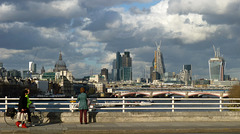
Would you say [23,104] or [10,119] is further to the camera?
[10,119]

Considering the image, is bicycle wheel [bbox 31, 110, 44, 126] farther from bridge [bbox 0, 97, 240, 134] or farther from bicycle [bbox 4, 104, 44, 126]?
bridge [bbox 0, 97, 240, 134]

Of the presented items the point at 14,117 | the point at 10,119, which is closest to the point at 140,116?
the point at 14,117

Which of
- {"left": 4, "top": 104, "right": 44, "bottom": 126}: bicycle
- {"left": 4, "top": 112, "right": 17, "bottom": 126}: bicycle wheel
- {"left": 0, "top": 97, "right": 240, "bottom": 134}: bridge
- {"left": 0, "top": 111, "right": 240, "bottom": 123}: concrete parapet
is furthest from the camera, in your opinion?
{"left": 0, "top": 111, "right": 240, "bottom": 123}: concrete parapet

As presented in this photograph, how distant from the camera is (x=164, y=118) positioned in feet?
79.3

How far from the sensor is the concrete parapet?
22.8 metres

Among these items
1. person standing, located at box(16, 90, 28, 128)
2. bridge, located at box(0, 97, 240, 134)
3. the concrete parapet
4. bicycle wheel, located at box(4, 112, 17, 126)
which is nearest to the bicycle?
bicycle wheel, located at box(4, 112, 17, 126)

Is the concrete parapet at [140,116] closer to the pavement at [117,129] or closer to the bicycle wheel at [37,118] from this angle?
the bicycle wheel at [37,118]

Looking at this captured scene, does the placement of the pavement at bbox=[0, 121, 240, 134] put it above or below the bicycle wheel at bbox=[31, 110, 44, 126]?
below

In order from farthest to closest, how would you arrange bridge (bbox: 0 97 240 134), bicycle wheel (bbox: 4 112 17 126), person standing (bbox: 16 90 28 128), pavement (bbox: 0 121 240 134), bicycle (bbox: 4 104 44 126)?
bicycle wheel (bbox: 4 112 17 126) → bicycle (bbox: 4 104 44 126) → person standing (bbox: 16 90 28 128) → bridge (bbox: 0 97 240 134) → pavement (bbox: 0 121 240 134)

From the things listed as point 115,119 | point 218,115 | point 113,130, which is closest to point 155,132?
point 113,130

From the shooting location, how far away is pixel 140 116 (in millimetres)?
23781

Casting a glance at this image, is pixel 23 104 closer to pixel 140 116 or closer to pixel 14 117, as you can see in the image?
pixel 14 117

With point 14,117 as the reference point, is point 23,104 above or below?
above

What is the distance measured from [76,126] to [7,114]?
408 cm
